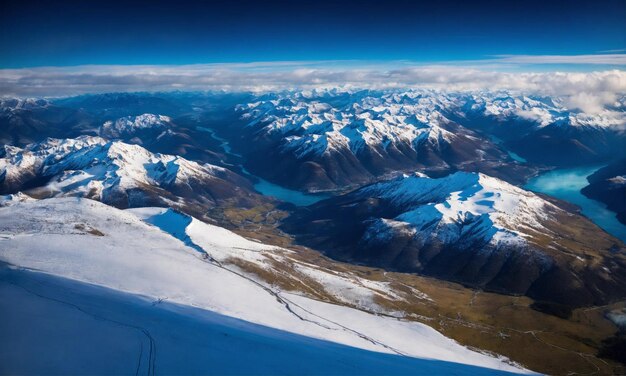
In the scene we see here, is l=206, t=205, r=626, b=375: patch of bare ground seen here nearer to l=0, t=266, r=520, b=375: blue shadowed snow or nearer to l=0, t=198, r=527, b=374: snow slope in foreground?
l=0, t=198, r=527, b=374: snow slope in foreground

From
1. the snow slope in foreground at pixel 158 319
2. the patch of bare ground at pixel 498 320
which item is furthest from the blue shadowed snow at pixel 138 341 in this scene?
the patch of bare ground at pixel 498 320

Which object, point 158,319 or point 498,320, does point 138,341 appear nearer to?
point 158,319

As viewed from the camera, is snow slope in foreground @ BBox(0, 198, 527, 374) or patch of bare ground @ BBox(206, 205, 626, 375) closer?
snow slope in foreground @ BBox(0, 198, 527, 374)

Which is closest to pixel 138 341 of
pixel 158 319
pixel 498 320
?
pixel 158 319

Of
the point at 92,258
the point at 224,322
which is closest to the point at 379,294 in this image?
the point at 224,322

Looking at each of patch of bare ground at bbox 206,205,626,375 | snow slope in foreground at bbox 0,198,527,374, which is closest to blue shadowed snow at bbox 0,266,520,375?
snow slope in foreground at bbox 0,198,527,374
